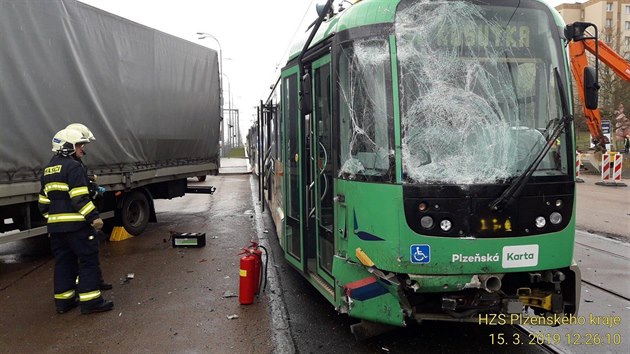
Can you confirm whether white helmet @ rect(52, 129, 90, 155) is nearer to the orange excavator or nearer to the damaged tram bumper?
the damaged tram bumper

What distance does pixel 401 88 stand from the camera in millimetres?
3520

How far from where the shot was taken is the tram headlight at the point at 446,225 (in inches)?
133

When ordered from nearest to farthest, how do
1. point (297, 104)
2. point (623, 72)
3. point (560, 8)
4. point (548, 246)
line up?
1. point (548, 246)
2. point (297, 104)
3. point (623, 72)
4. point (560, 8)

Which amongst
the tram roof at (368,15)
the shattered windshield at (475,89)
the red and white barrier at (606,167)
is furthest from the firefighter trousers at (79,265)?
the red and white barrier at (606,167)

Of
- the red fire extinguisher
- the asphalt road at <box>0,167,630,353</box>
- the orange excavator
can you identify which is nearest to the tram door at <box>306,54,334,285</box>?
the asphalt road at <box>0,167,630,353</box>

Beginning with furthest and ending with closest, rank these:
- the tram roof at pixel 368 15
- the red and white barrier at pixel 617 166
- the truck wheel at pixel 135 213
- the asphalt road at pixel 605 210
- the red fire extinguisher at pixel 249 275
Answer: the red and white barrier at pixel 617 166 < the asphalt road at pixel 605 210 < the truck wheel at pixel 135 213 < the red fire extinguisher at pixel 249 275 < the tram roof at pixel 368 15

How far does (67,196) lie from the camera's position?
4816mm

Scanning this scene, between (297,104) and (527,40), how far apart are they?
240cm

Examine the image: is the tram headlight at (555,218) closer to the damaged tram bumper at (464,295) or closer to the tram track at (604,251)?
the damaged tram bumper at (464,295)

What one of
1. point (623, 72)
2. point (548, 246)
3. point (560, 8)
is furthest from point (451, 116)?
point (560, 8)

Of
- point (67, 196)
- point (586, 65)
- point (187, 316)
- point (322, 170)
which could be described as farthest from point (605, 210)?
point (67, 196)

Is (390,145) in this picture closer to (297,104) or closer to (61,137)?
(297,104)

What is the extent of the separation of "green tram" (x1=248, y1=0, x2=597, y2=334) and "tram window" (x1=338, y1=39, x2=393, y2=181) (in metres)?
0.01

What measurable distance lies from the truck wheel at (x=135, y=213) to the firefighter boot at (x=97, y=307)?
3.83 metres
